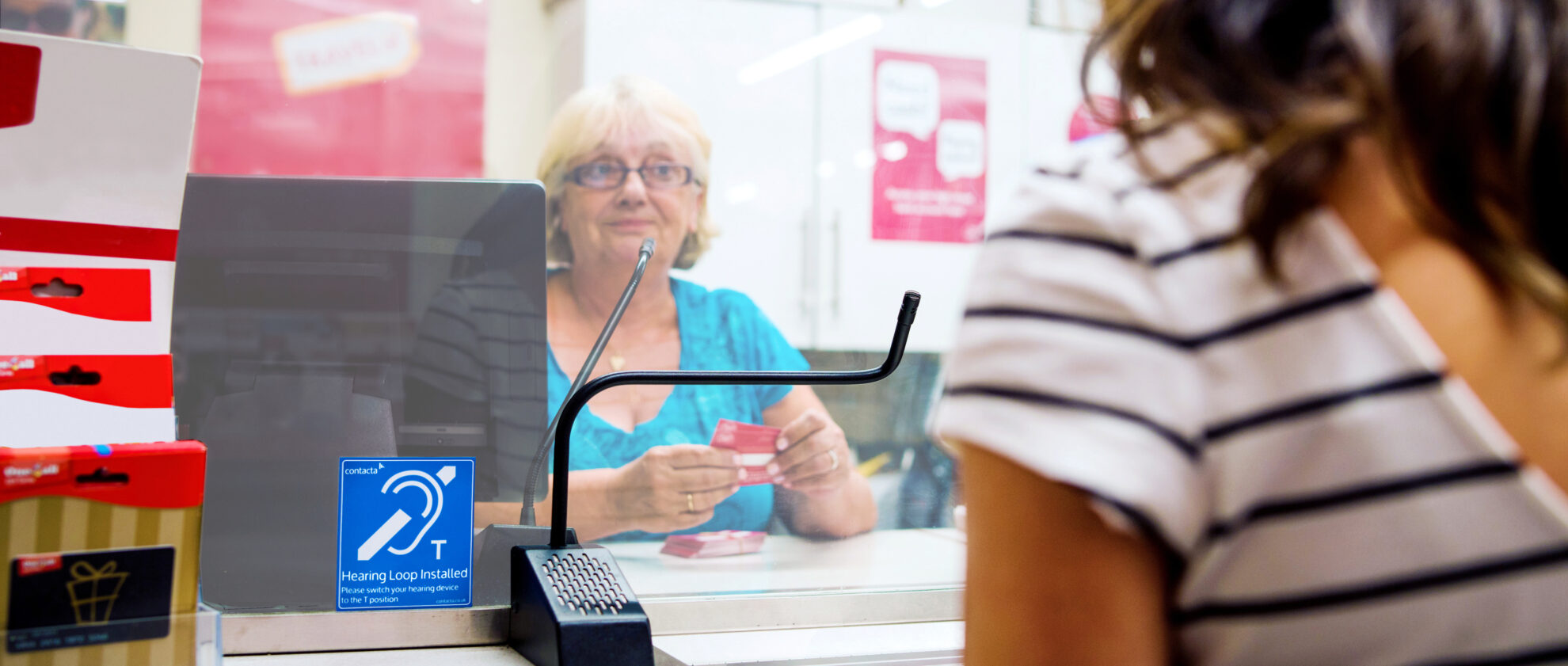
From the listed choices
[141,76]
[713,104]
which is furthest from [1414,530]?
[713,104]

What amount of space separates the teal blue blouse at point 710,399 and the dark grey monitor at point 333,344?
416 mm

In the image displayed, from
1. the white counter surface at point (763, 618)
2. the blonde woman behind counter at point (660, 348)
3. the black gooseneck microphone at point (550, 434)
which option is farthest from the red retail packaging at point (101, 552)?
the blonde woman behind counter at point (660, 348)

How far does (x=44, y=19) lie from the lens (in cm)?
182

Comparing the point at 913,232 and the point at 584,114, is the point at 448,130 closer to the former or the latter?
the point at 584,114

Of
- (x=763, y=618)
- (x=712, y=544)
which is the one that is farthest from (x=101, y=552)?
(x=712, y=544)

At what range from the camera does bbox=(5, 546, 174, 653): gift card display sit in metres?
0.65

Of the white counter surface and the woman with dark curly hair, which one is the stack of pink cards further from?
the woman with dark curly hair

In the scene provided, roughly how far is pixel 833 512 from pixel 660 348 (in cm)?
42

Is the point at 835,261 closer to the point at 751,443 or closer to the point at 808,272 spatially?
the point at 808,272

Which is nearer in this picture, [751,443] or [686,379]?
[686,379]

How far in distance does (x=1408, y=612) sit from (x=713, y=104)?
1939mm

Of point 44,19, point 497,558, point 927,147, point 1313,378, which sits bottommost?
point 497,558

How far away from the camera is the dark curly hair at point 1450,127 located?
11.5 inches

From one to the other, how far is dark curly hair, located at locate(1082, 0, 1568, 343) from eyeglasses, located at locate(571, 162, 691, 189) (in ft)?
5.22
